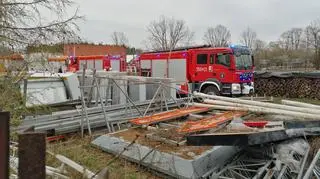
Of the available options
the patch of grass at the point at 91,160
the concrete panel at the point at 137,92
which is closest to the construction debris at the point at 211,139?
the patch of grass at the point at 91,160

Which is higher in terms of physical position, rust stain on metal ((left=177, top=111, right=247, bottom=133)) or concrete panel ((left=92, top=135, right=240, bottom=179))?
rust stain on metal ((left=177, top=111, right=247, bottom=133))

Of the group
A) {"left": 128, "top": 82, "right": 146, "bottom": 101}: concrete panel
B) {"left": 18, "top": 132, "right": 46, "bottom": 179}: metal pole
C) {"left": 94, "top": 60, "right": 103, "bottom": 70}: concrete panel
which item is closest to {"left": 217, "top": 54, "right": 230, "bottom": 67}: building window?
{"left": 128, "top": 82, "right": 146, "bottom": 101}: concrete panel

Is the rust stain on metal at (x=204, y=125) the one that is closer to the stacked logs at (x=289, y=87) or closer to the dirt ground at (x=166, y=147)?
the dirt ground at (x=166, y=147)

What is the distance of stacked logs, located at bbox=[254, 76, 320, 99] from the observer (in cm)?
2155

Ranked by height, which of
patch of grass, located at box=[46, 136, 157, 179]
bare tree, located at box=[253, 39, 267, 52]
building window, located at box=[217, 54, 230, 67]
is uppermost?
bare tree, located at box=[253, 39, 267, 52]

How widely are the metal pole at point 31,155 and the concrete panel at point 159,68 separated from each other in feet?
58.5

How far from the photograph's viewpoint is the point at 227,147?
6.18 m

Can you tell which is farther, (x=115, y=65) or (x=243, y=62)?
(x=115, y=65)

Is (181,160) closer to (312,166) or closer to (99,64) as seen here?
(312,166)

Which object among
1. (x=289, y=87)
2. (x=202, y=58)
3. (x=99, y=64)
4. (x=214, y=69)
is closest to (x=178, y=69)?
(x=202, y=58)

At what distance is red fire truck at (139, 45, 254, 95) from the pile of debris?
9.52 m

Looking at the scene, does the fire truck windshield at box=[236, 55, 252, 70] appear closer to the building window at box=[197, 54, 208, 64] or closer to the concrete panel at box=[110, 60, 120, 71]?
the building window at box=[197, 54, 208, 64]

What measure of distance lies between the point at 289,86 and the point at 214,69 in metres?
7.02

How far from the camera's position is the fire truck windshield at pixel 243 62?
1755 cm
